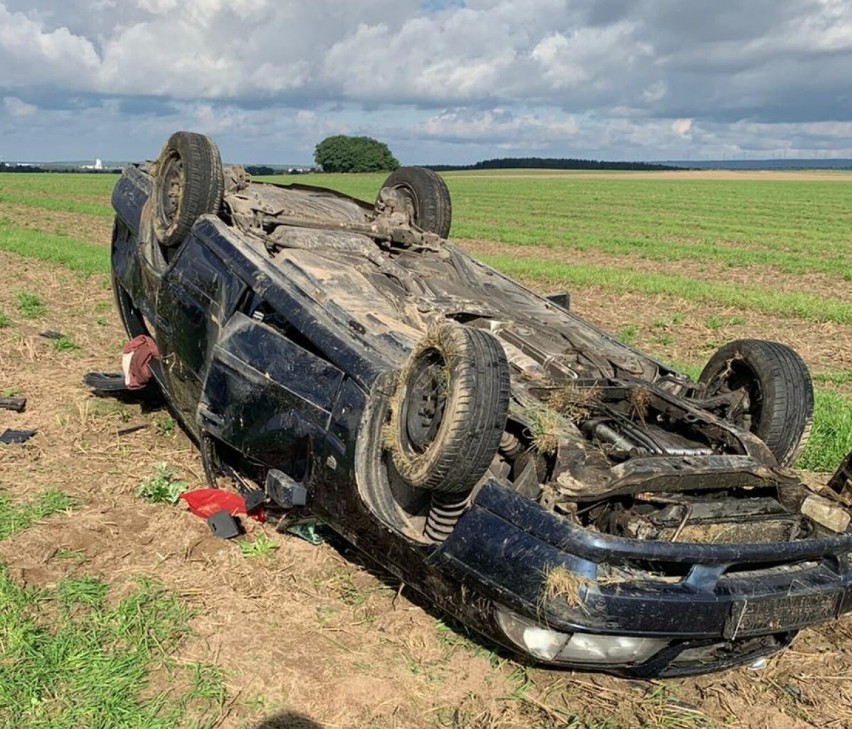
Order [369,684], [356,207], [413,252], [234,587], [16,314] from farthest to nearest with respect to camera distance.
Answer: [16,314], [356,207], [413,252], [234,587], [369,684]

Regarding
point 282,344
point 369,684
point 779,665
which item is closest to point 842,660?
point 779,665

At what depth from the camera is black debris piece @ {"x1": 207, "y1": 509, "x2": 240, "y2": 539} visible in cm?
388

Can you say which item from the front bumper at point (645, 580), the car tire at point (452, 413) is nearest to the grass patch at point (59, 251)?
the car tire at point (452, 413)

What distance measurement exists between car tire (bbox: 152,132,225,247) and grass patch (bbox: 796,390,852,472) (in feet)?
12.7

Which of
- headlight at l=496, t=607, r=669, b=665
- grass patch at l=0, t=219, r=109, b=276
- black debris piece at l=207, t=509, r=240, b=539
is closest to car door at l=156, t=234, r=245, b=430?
black debris piece at l=207, t=509, r=240, b=539

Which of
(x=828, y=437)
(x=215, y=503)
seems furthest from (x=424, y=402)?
(x=828, y=437)

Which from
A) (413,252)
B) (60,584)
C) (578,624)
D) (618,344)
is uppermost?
(413,252)

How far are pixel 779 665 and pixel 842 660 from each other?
0.28m

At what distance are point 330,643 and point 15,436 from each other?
296 centimetres

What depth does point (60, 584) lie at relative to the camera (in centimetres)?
346

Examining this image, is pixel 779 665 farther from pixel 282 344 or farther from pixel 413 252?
pixel 413 252

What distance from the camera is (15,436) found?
16.9 feet

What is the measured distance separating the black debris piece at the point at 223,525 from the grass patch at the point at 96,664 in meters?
0.45

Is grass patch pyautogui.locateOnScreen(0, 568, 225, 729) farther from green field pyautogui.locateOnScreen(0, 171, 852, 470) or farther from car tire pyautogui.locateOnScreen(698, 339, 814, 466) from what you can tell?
green field pyautogui.locateOnScreen(0, 171, 852, 470)
